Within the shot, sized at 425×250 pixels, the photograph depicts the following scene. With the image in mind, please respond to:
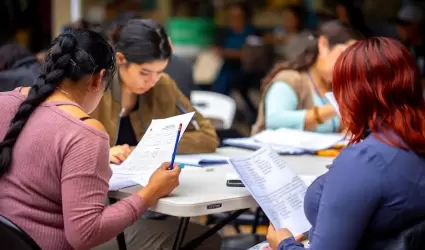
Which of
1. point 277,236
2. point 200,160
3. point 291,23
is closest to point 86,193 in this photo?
point 277,236

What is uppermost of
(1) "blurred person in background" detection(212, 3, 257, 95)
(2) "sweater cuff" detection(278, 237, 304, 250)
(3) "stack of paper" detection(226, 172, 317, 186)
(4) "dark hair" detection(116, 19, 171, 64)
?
(4) "dark hair" detection(116, 19, 171, 64)

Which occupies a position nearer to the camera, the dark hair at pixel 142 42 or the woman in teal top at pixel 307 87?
the dark hair at pixel 142 42

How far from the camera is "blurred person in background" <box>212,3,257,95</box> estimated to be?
9.04 metres

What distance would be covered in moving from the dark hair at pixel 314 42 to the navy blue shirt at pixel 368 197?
181 cm

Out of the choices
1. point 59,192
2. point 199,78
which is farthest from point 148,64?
point 199,78

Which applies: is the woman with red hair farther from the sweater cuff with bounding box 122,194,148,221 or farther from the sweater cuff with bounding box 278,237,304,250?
the sweater cuff with bounding box 122,194,148,221

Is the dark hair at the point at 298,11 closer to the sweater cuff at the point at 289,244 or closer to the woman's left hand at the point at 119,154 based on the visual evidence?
the woman's left hand at the point at 119,154

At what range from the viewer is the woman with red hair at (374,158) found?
6.38 ft

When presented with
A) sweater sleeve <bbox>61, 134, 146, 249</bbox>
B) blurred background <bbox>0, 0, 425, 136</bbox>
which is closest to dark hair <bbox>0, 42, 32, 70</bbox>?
sweater sleeve <bbox>61, 134, 146, 249</bbox>

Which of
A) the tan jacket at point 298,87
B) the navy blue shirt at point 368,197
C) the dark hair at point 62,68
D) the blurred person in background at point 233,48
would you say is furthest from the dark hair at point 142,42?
the blurred person in background at point 233,48

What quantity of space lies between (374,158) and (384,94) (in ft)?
0.62

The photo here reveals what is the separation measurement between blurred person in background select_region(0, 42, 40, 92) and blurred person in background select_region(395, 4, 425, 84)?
3839 millimetres

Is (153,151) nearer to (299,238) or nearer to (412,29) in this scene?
(299,238)

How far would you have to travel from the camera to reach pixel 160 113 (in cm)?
333
